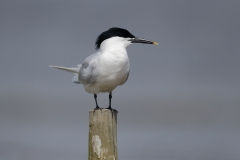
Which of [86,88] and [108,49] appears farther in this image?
[86,88]

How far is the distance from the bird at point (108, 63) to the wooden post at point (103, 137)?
95cm

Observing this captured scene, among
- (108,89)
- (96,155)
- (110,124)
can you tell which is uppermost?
(108,89)

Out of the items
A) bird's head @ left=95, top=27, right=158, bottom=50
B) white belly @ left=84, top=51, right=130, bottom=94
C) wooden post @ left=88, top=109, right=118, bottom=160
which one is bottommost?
wooden post @ left=88, top=109, right=118, bottom=160

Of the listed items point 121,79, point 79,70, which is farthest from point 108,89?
point 79,70

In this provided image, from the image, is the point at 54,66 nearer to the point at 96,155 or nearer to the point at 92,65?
the point at 92,65

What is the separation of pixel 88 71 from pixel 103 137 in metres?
1.52

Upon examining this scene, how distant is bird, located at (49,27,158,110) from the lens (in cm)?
612

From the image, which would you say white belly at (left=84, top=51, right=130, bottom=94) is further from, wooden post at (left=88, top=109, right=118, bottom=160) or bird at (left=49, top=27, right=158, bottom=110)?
wooden post at (left=88, top=109, right=118, bottom=160)

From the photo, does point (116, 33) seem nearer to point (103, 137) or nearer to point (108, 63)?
point (108, 63)

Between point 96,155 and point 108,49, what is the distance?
1.71 metres

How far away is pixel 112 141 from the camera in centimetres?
516

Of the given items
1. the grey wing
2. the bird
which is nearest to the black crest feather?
the bird

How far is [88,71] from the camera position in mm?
6430

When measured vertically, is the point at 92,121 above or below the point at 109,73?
below
